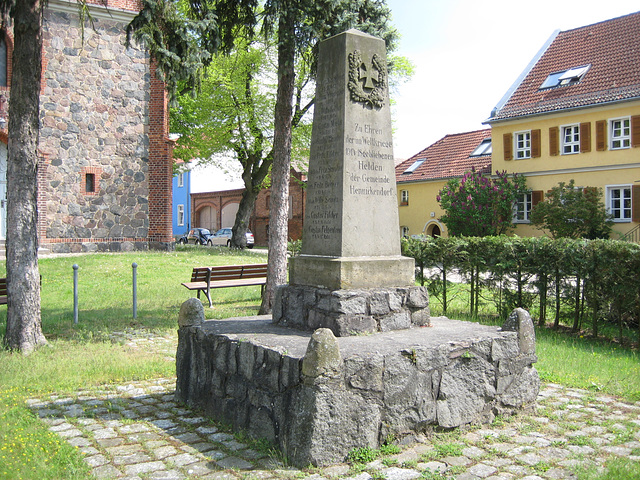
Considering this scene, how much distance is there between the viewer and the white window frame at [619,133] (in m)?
23.6

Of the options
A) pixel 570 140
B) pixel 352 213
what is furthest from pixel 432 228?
pixel 352 213

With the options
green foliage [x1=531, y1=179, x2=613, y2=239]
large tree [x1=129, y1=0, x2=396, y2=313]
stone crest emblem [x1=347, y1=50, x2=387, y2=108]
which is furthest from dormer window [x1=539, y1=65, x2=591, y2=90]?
stone crest emblem [x1=347, y1=50, x2=387, y2=108]

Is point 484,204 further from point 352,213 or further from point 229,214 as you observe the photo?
point 229,214

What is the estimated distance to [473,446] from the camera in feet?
15.2

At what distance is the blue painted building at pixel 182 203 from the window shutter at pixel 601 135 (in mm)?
35704

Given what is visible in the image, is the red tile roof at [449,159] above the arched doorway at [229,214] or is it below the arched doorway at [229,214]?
above

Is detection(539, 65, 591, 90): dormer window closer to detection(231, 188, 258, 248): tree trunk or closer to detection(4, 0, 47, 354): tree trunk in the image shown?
detection(231, 188, 258, 248): tree trunk

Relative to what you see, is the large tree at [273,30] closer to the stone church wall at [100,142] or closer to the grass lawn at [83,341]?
the grass lawn at [83,341]

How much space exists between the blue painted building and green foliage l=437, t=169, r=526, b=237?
30.3 meters

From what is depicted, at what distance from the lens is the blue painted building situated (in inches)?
2046

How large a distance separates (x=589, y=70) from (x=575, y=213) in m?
7.45

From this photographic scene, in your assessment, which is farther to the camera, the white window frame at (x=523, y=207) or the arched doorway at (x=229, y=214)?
the arched doorway at (x=229, y=214)

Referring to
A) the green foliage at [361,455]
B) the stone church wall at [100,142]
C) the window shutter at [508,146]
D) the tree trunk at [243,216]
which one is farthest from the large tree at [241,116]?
the green foliage at [361,455]

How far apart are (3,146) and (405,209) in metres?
21.8
